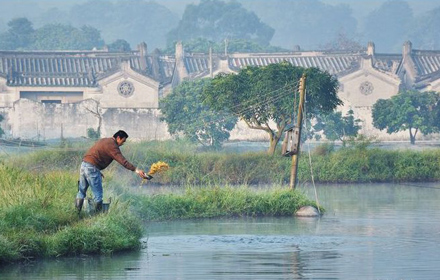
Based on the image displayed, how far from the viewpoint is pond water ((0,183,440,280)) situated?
24.2 metres

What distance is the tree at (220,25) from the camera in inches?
6260

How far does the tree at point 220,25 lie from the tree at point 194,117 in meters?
84.8

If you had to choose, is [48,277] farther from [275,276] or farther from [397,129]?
[397,129]

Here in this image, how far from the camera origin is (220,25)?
16350cm

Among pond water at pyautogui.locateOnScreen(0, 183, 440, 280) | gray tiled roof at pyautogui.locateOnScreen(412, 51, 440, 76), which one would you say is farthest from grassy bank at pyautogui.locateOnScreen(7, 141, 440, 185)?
gray tiled roof at pyautogui.locateOnScreen(412, 51, 440, 76)

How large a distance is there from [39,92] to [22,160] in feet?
110

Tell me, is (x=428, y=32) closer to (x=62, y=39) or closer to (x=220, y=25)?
(x=220, y=25)

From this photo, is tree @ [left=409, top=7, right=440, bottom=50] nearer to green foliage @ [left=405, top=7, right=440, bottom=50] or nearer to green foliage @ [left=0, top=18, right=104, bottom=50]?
green foliage @ [left=405, top=7, right=440, bottom=50]

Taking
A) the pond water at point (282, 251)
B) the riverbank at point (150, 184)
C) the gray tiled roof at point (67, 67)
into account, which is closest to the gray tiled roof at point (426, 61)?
the gray tiled roof at point (67, 67)

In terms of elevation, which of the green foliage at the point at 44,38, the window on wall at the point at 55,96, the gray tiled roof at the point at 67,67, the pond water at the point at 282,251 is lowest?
the pond water at the point at 282,251

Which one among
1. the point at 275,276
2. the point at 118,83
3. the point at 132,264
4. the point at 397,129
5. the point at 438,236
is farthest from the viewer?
the point at 118,83

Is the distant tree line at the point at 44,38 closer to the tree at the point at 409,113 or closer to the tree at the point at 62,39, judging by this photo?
the tree at the point at 62,39

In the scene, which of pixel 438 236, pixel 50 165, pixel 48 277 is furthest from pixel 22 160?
pixel 48 277

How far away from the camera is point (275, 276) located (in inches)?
933
